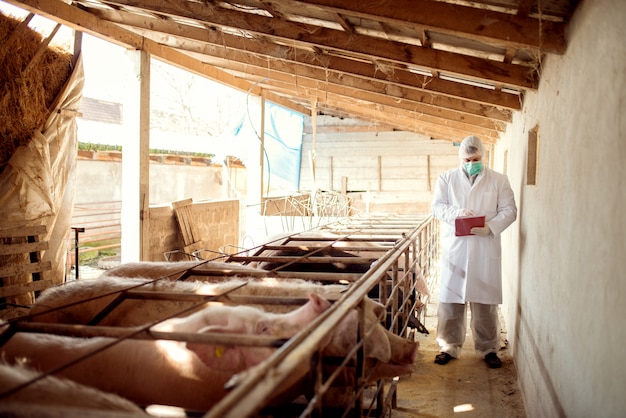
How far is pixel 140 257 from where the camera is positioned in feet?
22.0

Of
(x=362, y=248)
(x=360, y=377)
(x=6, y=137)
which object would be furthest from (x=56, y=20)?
(x=360, y=377)

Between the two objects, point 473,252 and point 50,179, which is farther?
point 50,179

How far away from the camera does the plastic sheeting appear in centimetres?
529

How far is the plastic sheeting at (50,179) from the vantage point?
17.3 feet

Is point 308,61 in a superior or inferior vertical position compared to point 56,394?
superior

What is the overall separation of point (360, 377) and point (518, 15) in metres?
2.21

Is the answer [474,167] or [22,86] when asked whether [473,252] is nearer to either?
[474,167]

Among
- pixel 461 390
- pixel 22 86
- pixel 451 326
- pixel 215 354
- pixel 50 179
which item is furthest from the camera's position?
pixel 50 179

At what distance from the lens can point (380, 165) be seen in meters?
15.0

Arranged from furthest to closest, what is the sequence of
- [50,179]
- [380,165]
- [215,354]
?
[380,165] → [50,179] → [215,354]

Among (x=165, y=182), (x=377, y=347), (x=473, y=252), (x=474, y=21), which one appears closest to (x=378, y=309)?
(x=377, y=347)

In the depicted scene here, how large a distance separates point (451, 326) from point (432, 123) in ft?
17.1

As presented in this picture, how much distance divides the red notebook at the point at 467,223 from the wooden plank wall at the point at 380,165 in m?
9.74

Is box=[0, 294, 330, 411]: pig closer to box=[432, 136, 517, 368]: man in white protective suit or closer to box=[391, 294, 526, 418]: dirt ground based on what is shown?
box=[391, 294, 526, 418]: dirt ground
